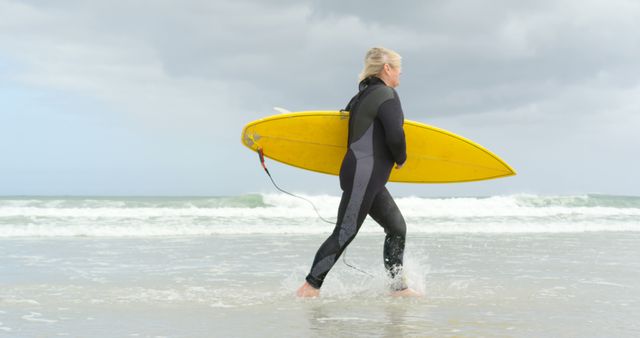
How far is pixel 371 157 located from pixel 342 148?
64cm

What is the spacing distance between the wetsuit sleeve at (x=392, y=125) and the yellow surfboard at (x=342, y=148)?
59 cm

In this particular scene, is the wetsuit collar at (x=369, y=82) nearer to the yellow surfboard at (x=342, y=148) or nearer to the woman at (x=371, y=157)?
the woman at (x=371, y=157)

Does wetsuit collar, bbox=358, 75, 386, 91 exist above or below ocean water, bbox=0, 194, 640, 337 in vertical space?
above

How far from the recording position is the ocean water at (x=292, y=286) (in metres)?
3.54

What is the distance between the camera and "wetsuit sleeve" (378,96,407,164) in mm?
4293

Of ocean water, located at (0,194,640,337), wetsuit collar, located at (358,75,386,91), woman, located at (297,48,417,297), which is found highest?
wetsuit collar, located at (358,75,386,91)

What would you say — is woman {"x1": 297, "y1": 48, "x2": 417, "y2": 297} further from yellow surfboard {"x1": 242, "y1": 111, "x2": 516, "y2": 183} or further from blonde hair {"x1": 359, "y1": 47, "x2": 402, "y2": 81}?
yellow surfboard {"x1": 242, "y1": 111, "x2": 516, "y2": 183}

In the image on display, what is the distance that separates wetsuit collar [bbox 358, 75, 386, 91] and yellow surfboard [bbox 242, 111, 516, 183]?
0.37 m

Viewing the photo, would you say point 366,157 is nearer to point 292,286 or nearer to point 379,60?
point 379,60

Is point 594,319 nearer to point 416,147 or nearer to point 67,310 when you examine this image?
point 416,147

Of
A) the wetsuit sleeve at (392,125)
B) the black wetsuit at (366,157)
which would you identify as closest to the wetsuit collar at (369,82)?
the black wetsuit at (366,157)

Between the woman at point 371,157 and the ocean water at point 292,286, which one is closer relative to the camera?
the ocean water at point 292,286

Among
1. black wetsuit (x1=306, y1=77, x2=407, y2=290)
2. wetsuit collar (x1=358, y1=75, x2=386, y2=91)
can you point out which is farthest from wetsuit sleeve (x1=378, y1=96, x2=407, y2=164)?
wetsuit collar (x1=358, y1=75, x2=386, y2=91)

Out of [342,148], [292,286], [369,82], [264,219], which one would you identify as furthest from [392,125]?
[264,219]
